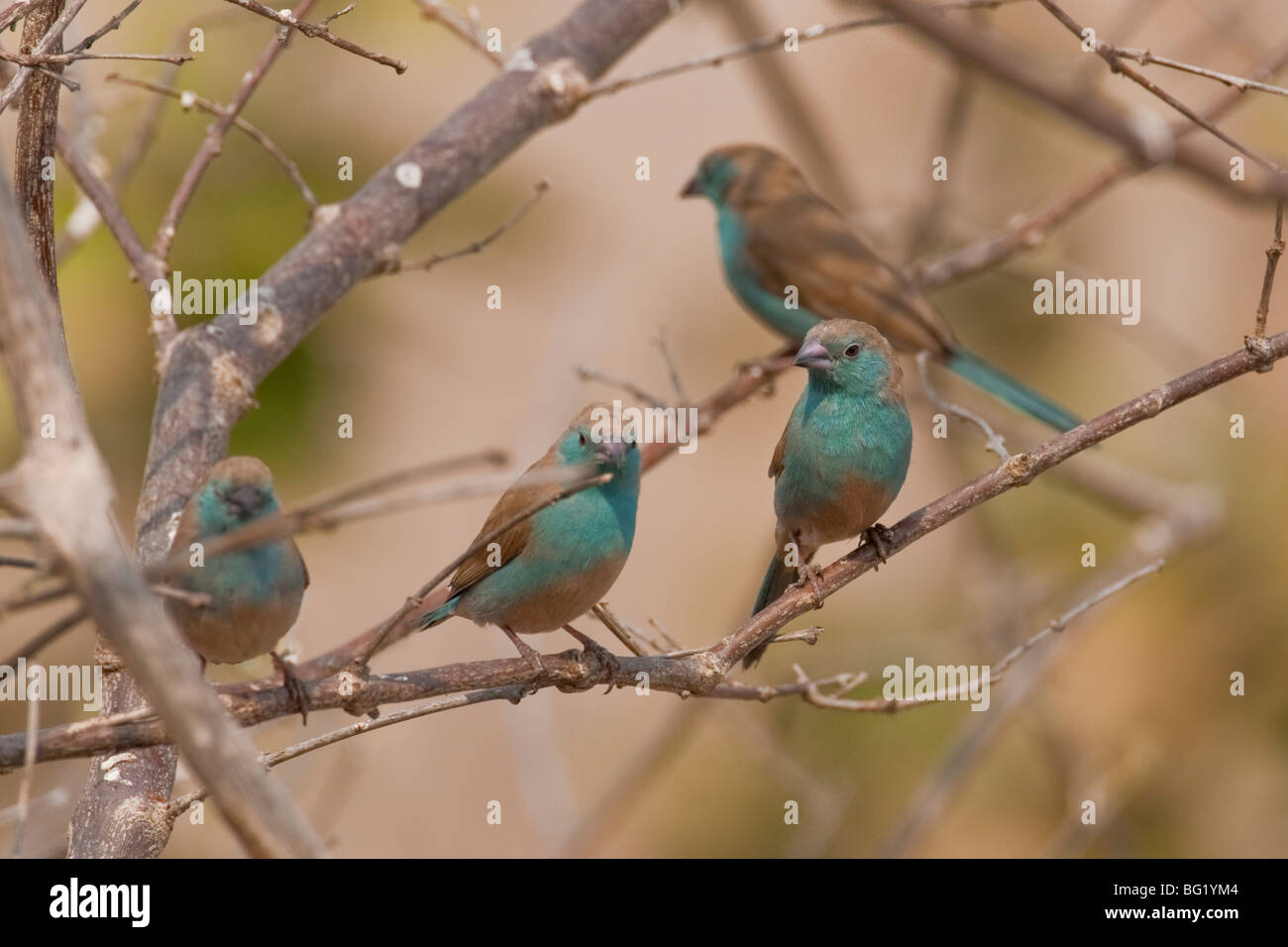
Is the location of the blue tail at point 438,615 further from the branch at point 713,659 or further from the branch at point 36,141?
the branch at point 36,141

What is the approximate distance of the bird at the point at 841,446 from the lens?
9.43ft

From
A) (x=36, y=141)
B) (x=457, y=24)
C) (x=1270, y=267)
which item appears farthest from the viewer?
(x=457, y=24)

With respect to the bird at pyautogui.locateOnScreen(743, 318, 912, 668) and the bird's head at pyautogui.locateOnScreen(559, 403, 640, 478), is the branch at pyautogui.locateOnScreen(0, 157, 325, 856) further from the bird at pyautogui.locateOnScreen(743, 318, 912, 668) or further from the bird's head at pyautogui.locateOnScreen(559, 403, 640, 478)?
the bird at pyautogui.locateOnScreen(743, 318, 912, 668)

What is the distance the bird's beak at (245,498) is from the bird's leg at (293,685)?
28cm

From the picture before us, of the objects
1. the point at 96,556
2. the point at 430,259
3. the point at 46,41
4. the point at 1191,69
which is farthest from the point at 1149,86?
the point at 96,556

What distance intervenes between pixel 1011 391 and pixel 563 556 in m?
2.32

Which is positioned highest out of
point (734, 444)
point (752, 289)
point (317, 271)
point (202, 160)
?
point (752, 289)

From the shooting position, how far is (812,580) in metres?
2.65

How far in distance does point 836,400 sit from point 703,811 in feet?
11.0

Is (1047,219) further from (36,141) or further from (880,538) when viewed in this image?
(36,141)

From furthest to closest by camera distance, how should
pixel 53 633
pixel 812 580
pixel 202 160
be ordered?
pixel 202 160 < pixel 812 580 < pixel 53 633

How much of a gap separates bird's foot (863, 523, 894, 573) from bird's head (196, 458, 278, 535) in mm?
1235

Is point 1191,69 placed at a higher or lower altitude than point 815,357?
higher

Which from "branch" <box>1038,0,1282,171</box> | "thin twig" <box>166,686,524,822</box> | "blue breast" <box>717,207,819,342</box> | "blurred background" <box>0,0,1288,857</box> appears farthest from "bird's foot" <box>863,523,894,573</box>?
"blue breast" <box>717,207,819,342</box>
